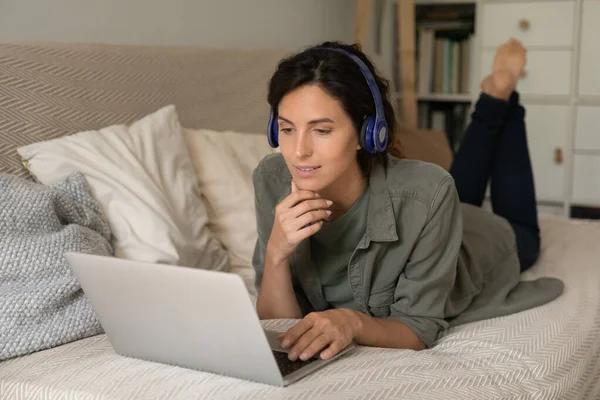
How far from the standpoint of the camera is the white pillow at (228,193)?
1837 mm

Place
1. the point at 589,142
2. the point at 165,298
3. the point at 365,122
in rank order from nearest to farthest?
1. the point at 165,298
2. the point at 365,122
3. the point at 589,142

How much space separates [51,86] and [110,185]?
254mm

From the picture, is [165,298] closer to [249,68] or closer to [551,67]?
[249,68]

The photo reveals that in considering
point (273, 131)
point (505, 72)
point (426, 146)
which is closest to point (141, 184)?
point (273, 131)

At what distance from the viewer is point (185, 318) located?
1.05 metres

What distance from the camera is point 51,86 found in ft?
5.47

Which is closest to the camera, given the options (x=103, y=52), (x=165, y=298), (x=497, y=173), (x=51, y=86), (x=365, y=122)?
(x=165, y=298)

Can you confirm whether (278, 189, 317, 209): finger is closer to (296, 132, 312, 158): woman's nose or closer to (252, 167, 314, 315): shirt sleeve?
(296, 132, 312, 158): woman's nose

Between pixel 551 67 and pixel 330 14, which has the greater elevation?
pixel 330 14

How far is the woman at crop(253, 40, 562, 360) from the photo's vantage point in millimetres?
1263

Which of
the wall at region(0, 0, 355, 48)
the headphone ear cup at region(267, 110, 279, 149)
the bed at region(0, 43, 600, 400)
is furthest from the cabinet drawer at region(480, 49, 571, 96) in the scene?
the headphone ear cup at region(267, 110, 279, 149)

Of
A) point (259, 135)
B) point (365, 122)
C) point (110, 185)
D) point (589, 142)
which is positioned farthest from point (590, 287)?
point (589, 142)

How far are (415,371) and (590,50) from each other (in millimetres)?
2257

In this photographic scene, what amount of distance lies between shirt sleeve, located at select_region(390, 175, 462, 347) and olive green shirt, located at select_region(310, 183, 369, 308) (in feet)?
0.34
